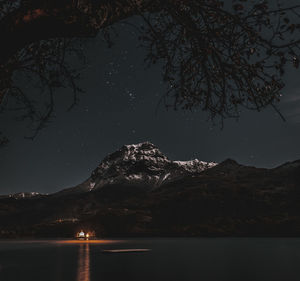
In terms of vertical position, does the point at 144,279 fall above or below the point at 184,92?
below

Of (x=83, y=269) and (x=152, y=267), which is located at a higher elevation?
(x=83, y=269)

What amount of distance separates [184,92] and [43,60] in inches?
176

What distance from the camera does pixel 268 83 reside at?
10.5 m

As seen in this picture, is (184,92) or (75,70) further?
(184,92)

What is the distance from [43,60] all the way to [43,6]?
375cm

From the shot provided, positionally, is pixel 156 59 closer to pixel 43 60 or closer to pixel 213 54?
pixel 213 54

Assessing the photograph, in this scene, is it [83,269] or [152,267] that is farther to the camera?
[83,269]

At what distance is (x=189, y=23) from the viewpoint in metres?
9.40

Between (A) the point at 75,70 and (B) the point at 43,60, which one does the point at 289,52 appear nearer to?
(A) the point at 75,70

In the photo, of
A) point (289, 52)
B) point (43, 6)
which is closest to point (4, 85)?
point (43, 6)

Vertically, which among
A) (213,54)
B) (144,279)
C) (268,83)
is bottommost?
(144,279)

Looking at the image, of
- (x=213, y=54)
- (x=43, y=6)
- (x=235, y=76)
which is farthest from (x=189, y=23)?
(x=43, y=6)

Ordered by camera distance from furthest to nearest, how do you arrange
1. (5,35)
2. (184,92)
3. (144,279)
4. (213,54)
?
(144,279)
(184,92)
(213,54)
(5,35)

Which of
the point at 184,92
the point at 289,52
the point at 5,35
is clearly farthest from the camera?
the point at 184,92
